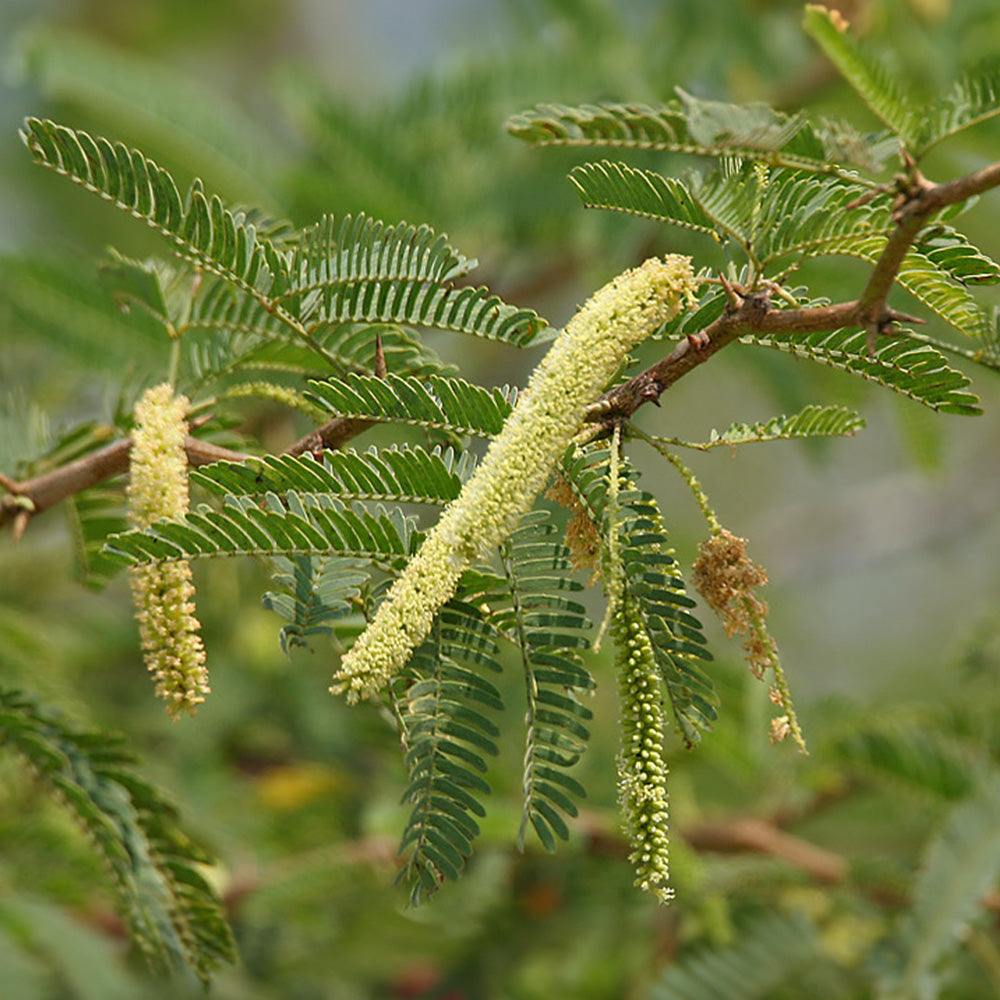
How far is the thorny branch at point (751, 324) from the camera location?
2.98ft

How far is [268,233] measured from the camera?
1.38 metres

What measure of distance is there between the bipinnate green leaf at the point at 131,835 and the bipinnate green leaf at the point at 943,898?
3.42 feet

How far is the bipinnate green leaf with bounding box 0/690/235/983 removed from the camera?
133 cm

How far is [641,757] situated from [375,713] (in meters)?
1.93

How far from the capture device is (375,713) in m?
2.82

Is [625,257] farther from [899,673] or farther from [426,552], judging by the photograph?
[899,673]

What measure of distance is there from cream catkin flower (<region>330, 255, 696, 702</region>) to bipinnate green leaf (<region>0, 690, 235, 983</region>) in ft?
1.80

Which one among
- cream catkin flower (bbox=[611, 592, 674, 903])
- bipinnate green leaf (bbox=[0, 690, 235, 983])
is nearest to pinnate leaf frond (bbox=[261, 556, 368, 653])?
cream catkin flower (bbox=[611, 592, 674, 903])

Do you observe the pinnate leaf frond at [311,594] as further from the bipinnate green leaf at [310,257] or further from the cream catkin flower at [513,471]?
the bipinnate green leaf at [310,257]

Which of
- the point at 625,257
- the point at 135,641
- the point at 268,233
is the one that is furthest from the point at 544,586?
the point at 135,641

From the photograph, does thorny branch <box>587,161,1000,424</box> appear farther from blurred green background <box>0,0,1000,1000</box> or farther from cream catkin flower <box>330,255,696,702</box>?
blurred green background <box>0,0,1000,1000</box>

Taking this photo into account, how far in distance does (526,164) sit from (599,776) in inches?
65.9

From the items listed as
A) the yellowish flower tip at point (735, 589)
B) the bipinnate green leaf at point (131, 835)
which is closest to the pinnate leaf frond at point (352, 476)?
the yellowish flower tip at point (735, 589)

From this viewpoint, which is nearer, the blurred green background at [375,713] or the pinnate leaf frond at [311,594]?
the pinnate leaf frond at [311,594]
